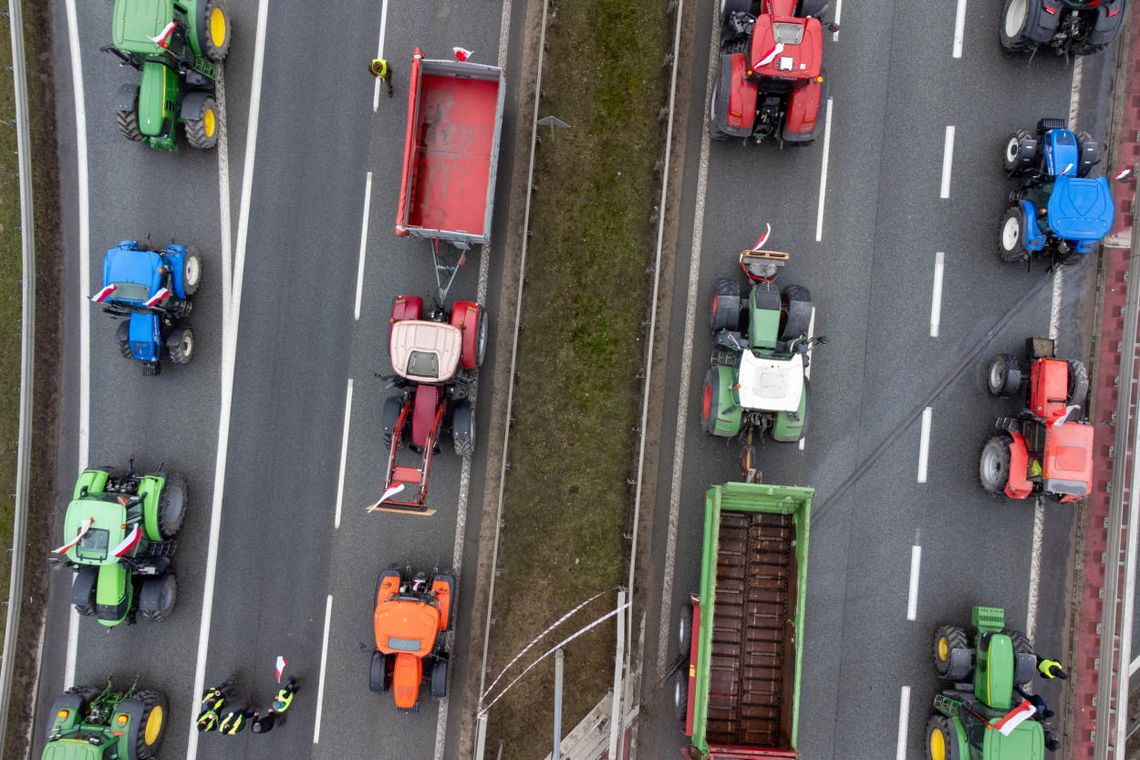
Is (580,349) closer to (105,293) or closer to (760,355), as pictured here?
(760,355)

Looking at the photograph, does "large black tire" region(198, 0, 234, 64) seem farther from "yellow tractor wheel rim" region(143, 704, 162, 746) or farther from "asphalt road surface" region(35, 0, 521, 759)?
"yellow tractor wheel rim" region(143, 704, 162, 746)

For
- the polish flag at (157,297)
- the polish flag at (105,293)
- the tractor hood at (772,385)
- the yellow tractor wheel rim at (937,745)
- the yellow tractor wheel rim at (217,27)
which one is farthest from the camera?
the yellow tractor wheel rim at (217,27)

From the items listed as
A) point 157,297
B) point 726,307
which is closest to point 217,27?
point 157,297

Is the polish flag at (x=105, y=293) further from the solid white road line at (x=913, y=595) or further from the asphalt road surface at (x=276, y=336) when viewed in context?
the solid white road line at (x=913, y=595)

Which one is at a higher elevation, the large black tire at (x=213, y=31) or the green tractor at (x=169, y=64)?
the large black tire at (x=213, y=31)

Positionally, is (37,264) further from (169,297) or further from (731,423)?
(731,423)

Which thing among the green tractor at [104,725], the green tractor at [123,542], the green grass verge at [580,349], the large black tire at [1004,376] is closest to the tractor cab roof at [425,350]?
the green grass verge at [580,349]

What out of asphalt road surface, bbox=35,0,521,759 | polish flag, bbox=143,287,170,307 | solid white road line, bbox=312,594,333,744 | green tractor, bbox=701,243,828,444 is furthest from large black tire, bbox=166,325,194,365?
green tractor, bbox=701,243,828,444
